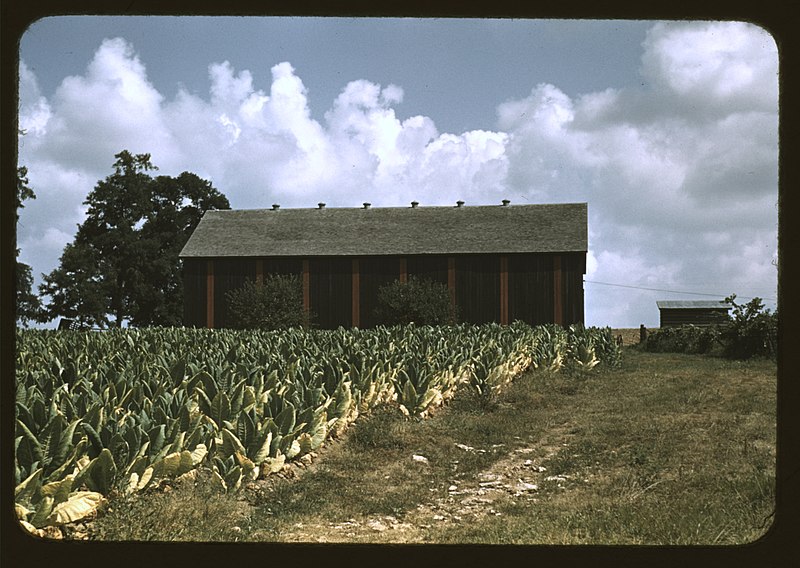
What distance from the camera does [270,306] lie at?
3050 centimetres

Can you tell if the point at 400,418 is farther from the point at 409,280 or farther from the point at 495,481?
the point at 409,280

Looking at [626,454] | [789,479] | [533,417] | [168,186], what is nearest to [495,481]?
[626,454]

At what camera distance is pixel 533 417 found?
38.5 feet

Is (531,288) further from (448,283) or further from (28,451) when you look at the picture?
(28,451)

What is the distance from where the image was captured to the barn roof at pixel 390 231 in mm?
33062

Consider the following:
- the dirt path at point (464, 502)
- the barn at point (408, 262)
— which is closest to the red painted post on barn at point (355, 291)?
the barn at point (408, 262)

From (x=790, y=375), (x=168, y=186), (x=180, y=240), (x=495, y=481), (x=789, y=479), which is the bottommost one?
(x=495, y=481)

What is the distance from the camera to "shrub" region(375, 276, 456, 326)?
29.4m

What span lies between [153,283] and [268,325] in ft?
47.6

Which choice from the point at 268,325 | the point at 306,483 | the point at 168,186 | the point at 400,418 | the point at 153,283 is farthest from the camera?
the point at 168,186

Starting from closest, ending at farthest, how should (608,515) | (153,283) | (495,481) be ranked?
(608,515) < (495,481) < (153,283)

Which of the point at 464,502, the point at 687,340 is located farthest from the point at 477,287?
A: the point at 464,502

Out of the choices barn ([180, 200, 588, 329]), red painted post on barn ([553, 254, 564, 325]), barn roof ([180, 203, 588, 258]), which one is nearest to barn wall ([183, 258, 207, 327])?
barn ([180, 200, 588, 329])

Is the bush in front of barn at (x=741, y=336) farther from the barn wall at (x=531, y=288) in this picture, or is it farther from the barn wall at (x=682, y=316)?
the barn wall at (x=682, y=316)
